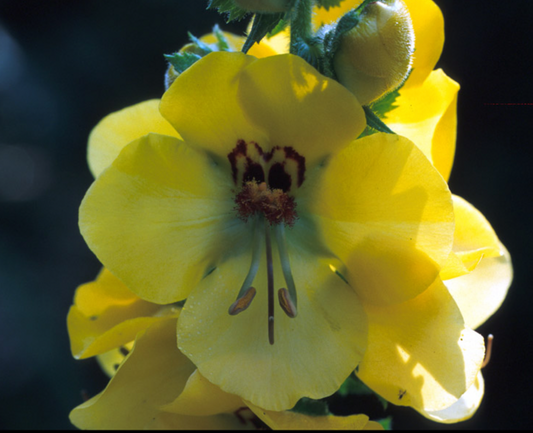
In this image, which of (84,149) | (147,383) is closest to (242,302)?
(147,383)

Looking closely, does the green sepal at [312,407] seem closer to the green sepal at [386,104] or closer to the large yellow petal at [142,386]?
the large yellow petal at [142,386]

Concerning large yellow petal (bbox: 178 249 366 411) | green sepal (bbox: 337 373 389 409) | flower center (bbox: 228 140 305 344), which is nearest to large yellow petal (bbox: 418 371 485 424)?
green sepal (bbox: 337 373 389 409)

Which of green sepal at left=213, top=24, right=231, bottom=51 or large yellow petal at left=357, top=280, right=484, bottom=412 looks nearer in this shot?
large yellow petal at left=357, top=280, right=484, bottom=412

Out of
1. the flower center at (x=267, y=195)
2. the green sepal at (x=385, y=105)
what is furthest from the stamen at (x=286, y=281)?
the green sepal at (x=385, y=105)

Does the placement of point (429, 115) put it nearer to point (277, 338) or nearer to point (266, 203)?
point (266, 203)

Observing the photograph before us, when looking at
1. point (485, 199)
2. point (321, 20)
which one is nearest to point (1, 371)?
point (485, 199)

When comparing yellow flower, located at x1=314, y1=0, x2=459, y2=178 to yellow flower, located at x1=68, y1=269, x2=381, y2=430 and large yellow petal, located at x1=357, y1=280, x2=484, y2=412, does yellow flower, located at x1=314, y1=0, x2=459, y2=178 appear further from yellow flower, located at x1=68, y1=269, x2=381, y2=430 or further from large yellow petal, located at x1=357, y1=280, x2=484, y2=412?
yellow flower, located at x1=68, y1=269, x2=381, y2=430
